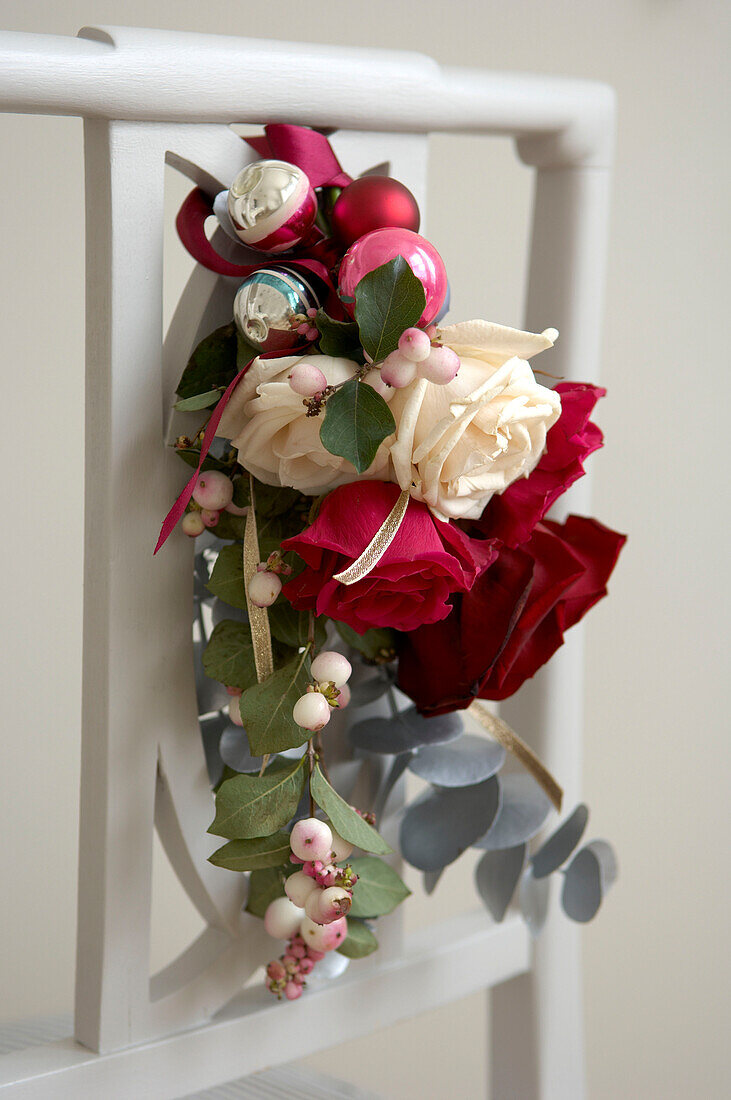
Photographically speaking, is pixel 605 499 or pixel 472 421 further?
pixel 605 499

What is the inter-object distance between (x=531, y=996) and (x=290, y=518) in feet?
1.22

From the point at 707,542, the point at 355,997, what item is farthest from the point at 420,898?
the point at 355,997

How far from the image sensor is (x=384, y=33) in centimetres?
87

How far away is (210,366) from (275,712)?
14cm

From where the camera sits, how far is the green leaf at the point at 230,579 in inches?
17.5

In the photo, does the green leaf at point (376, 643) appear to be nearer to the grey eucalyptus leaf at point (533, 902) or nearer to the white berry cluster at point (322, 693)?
the white berry cluster at point (322, 693)

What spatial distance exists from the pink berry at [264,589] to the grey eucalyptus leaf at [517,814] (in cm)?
21

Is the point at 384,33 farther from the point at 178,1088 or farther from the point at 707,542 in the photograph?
the point at 178,1088

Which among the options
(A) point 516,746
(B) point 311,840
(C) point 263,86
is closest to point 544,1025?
(A) point 516,746

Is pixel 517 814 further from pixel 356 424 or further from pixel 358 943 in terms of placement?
pixel 356 424

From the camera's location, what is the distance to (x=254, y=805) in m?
0.43

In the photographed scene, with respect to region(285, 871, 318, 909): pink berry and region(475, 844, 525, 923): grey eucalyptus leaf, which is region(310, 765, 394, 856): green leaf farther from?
region(475, 844, 525, 923): grey eucalyptus leaf

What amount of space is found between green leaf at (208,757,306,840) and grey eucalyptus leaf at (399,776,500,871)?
0.45 feet

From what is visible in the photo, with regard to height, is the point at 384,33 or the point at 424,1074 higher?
the point at 384,33
